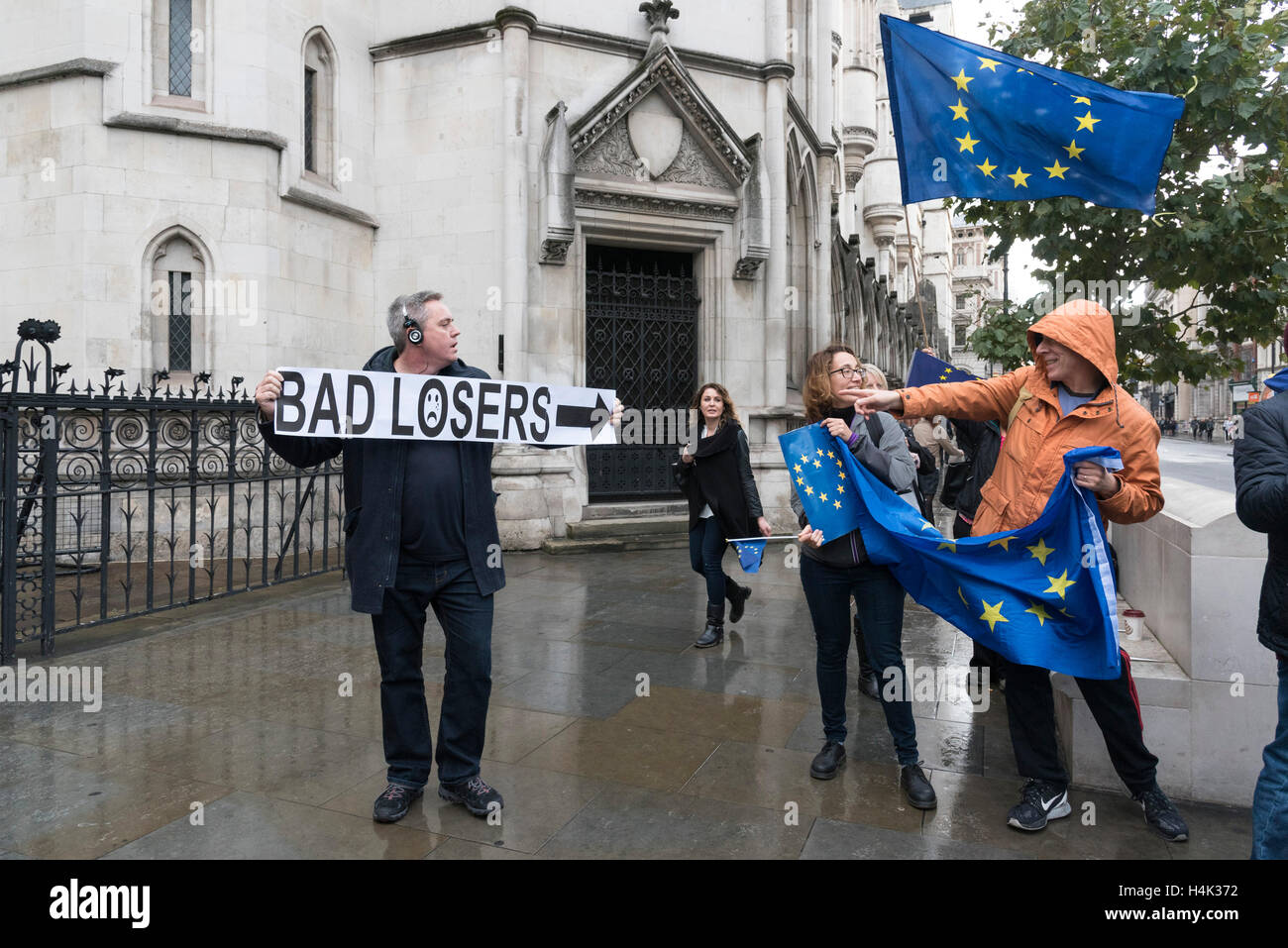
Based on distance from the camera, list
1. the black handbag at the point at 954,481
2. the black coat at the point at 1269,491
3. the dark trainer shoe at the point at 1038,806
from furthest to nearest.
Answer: the black handbag at the point at 954,481 → the dark trainer shoe at the point at 1038,806 → the black coat at the point at 1269,491

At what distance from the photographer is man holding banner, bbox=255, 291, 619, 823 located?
3619 millimetres

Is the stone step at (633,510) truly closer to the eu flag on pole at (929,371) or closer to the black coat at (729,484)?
the black coat at (729,484)

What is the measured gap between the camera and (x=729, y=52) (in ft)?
41.4

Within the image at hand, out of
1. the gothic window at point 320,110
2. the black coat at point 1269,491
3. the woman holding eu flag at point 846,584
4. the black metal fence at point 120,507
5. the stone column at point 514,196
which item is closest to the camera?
the black coat at point 1269,491

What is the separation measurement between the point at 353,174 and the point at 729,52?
562cm

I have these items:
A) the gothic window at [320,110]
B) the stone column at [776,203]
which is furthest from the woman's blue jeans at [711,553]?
the gothic window at [320,110]

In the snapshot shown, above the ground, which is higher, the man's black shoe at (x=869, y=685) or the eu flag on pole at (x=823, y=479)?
the eu flag on pole at (x=823, y=479)

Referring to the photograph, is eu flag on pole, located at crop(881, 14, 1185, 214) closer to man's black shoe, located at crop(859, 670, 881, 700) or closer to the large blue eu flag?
the large blue eu flag

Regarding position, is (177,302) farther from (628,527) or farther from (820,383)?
(820,383)

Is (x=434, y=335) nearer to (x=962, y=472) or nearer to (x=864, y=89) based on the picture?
(x=962, y=472)

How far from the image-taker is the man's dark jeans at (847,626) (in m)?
3.99

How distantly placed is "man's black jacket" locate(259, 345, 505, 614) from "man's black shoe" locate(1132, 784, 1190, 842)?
2866 millimetres

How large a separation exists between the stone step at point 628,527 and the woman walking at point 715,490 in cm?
459

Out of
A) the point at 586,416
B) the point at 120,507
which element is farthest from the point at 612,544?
the point at 586,416
